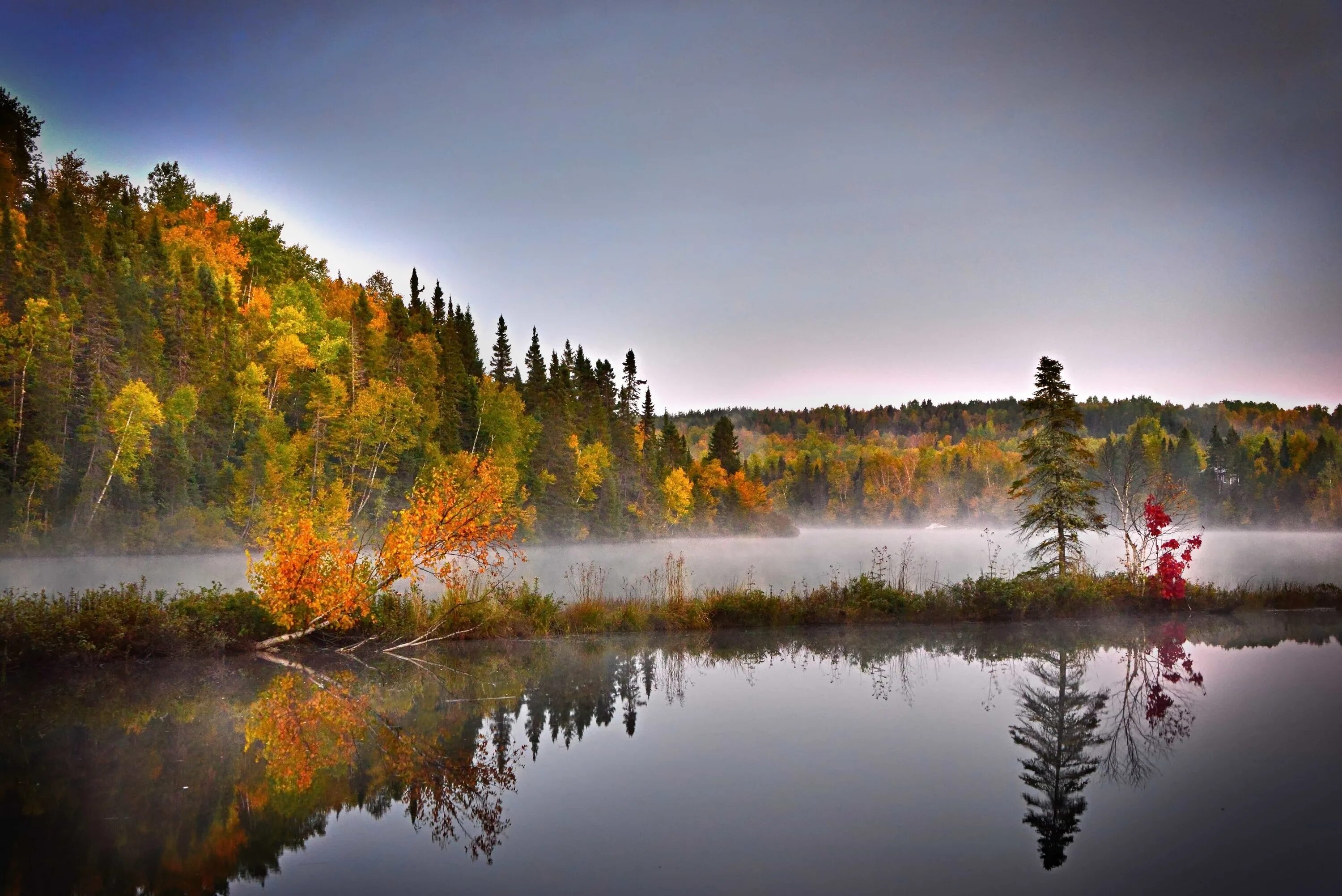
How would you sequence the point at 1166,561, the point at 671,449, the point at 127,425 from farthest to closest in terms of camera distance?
1. the point at 671,449
2. the point at 127,425
3. the point at 1166,561

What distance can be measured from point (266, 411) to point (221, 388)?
10.6 ft

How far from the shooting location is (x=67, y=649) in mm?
14344

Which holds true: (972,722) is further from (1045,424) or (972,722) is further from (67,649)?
(1045,424)

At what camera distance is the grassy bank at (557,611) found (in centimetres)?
1454

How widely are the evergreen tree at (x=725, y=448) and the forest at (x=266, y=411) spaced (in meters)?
0.33

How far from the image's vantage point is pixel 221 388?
58656mm

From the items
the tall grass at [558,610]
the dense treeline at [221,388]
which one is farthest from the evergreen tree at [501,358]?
the tall grass at [558,610]

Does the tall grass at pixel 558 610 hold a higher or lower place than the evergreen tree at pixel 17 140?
lower

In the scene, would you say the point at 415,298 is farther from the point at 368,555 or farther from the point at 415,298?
the point at 368,555

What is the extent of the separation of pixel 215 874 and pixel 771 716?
7319 millimetres

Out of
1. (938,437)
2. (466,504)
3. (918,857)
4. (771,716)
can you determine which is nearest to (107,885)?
(918,857)

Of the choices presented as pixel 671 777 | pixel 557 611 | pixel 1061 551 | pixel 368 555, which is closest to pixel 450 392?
pixel 368 555

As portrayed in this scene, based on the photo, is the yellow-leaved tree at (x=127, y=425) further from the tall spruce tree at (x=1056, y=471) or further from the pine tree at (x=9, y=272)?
the tall spruce tree at (x=1056, y=471)

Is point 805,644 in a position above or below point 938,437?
below
